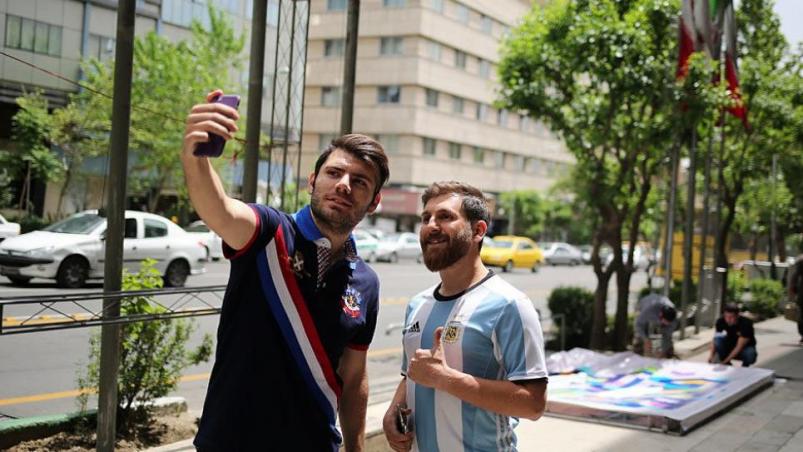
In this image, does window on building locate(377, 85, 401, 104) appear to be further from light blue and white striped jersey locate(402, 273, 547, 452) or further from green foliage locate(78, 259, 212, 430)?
light blue and white striped jersey locate(402, 273, 547, 452)

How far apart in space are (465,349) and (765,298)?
72.1 ft

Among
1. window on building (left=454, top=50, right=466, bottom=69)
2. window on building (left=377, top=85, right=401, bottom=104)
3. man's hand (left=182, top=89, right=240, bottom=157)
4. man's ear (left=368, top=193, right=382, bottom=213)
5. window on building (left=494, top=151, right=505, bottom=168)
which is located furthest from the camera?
window on building (left=494, top=151, right=505, bottom=168)

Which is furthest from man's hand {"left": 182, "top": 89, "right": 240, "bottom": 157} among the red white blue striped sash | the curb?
the curb

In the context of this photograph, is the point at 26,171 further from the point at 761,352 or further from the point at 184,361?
the point at 761,352

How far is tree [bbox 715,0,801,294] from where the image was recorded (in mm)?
18828

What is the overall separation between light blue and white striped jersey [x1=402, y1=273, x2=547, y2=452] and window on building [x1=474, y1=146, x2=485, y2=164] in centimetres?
5026

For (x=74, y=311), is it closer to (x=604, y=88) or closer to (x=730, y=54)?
(x=604, y=88)

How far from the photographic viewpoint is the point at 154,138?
8617 mm

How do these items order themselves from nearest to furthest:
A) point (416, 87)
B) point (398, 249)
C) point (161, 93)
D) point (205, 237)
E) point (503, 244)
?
point (205, 237) → point (161, 93) → point (398, 249) → point (503, 244) → point (416, 87)

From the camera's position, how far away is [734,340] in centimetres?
1183

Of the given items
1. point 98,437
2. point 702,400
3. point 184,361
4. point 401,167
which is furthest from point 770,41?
point 401,167

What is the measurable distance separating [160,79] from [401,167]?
38.1m

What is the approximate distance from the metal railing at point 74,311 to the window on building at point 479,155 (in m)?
47.3

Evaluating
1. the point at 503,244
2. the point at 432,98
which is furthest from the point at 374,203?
the point at 432,98
